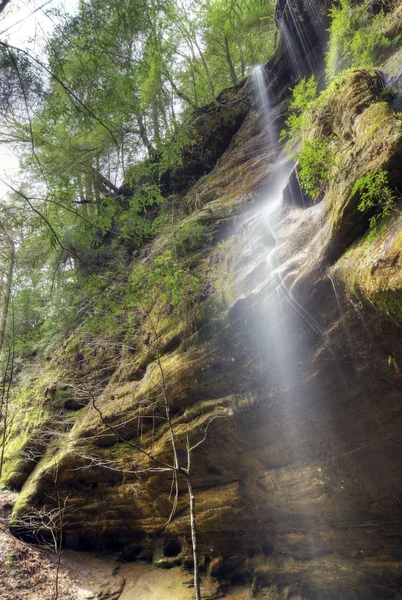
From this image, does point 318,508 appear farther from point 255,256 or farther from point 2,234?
point 2,234

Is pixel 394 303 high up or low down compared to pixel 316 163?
down

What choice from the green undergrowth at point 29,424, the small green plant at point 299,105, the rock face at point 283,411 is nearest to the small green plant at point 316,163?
the rock face at point 283,411

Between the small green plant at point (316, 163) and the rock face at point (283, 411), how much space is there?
11.7 inches

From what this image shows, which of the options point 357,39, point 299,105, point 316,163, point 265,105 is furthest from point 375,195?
point 265,105

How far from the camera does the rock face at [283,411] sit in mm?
4027

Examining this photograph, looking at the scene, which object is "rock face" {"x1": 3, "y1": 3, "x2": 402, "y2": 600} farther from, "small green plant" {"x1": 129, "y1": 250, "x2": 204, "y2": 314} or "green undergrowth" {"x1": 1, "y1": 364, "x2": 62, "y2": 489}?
"green undergrowth" {"x1": 1, "y1": 364, "x2": 62, "y2": 489}

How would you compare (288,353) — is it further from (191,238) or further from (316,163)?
(191,238)

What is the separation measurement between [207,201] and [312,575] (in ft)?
29.7

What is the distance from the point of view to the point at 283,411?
16.3 ft

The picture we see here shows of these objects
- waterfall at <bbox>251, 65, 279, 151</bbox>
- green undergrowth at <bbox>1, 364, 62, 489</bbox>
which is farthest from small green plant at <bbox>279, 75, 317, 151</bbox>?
green undergrowth at <bbox>1, 364, 62, 489</bbox>

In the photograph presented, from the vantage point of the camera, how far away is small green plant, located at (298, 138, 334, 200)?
4.60 m

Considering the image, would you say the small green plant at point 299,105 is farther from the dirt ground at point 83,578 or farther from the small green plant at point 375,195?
the dirt ground at point 83,578

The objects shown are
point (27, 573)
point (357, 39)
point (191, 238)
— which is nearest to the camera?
point (27, 573)

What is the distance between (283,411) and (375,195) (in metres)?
3.39
